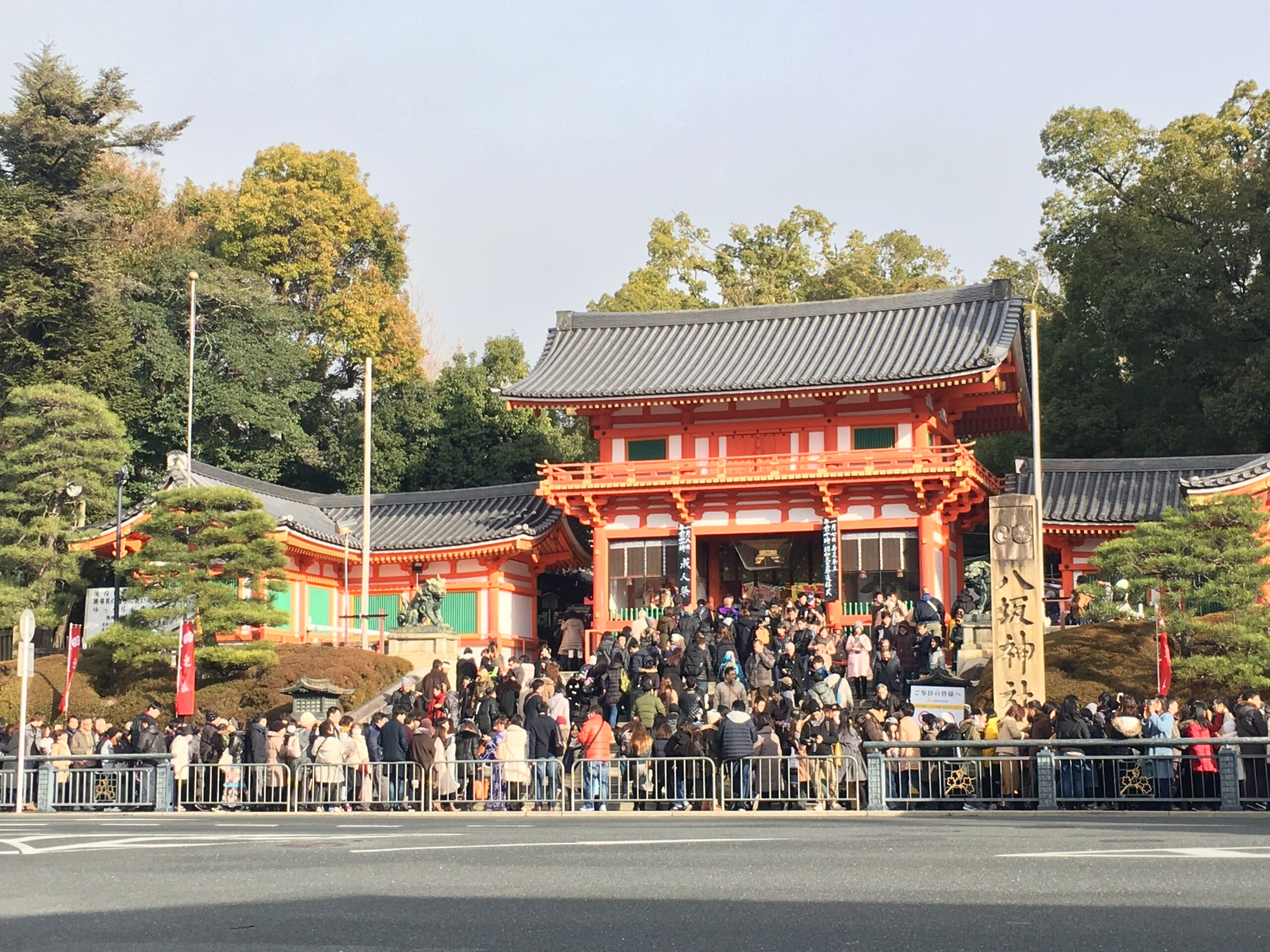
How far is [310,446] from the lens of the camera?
5138 centimetres

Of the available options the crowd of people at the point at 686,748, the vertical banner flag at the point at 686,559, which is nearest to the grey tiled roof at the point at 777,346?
the vertical banner flag at the point at 686,559

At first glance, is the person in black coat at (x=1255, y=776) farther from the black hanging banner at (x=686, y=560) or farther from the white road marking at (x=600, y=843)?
the black hanging banner at (x=686, y=560)

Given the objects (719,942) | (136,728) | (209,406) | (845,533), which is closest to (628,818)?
(136,728)

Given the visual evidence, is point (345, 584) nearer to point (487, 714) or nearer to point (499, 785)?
point (487, 714)

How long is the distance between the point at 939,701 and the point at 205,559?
16.8 metres

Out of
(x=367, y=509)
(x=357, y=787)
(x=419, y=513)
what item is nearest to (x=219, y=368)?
(x=419, y=513)

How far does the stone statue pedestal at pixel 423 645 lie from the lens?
34.3m

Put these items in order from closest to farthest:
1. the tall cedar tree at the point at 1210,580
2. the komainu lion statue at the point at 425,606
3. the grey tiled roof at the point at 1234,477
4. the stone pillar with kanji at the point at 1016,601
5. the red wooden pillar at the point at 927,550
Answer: the stone pillar with kanji at the point at 1016,601
the tall cedar tree at the point at 1210,580
the grey tiled roof at the point at 1234,477
the komainu lion statue at the point at 425,606
the red wooden pillar at the point at 927,550

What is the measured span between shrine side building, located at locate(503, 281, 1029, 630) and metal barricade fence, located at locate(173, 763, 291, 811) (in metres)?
18.0

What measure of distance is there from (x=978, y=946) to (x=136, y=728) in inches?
754

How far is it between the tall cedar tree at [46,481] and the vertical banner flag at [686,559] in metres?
13.9

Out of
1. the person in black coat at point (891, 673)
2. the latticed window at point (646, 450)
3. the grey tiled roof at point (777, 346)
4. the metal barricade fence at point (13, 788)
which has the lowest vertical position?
the metal barricade fence at point (13, 788)

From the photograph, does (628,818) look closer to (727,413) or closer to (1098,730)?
(1098,730)

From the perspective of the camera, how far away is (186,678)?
98.6 ft
